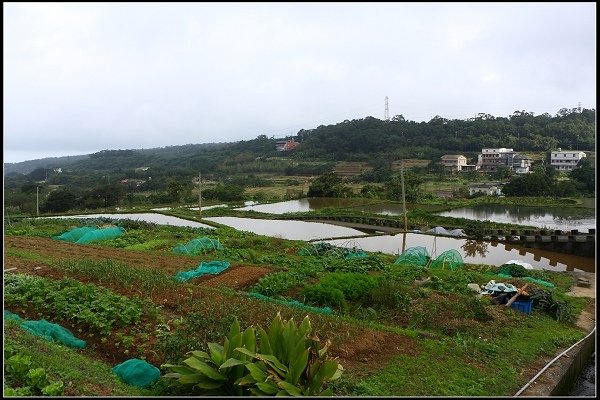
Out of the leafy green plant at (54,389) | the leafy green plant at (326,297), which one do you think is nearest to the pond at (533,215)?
the leafy green plant at (326,297)

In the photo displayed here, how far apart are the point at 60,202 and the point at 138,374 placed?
45.4 meters

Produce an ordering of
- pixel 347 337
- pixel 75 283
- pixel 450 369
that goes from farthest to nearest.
→ pixel 75 283 → pixel 347 337 → pixel 450 369

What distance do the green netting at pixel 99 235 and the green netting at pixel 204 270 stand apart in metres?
9.24

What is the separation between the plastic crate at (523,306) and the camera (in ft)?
33.1

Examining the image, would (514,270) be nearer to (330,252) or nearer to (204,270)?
(330,252)

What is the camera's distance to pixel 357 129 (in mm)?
93562

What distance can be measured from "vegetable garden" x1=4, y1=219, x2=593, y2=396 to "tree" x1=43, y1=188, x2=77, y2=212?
35.4m

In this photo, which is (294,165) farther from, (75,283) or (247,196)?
(75,283)

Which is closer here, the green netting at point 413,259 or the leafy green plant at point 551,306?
the leafy green plant at point 551,306

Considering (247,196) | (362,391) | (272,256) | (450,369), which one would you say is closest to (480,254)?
(272,256)

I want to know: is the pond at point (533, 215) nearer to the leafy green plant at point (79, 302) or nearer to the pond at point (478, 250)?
the pond at point (478, 250)

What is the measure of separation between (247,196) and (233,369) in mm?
48195

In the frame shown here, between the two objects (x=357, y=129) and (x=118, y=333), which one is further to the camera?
(x=357, y=129)

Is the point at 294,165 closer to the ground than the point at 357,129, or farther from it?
closer to the ground
